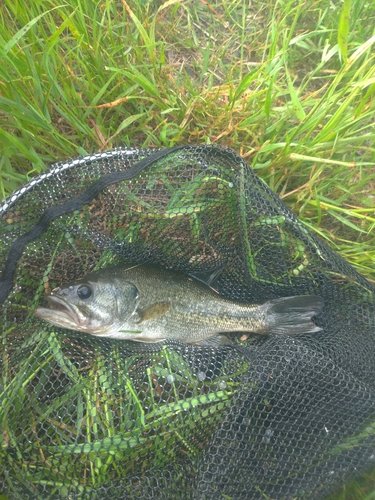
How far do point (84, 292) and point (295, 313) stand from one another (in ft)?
4.68

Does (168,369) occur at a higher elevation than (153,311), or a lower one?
lower

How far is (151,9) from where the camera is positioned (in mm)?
3289

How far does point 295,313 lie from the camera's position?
2.61m

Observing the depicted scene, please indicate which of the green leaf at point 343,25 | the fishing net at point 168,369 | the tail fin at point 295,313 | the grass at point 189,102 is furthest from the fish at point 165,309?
the green leaf at point 343,25

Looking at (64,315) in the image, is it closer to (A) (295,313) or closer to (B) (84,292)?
(B) (84,292)

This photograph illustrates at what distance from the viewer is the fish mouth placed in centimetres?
226

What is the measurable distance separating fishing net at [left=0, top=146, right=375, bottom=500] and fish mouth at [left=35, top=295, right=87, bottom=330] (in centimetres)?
18

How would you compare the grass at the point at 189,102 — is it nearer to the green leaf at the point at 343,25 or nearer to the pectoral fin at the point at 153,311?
the green leaf at the point at 343,25

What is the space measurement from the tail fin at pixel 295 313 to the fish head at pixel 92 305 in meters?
0.98

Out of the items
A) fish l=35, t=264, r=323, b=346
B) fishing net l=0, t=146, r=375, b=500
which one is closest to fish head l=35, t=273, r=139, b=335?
fish l=35, t=264, r=323, b=346

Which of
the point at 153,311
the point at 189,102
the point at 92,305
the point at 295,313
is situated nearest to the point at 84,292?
the point at 92,305

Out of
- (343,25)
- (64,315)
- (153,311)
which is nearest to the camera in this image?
(343,25)

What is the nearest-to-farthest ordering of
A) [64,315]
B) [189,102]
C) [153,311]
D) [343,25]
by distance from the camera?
1. [343,25]
2. [64,315]
3. [153,311]
4. [189,102]

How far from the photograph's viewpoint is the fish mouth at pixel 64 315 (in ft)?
7.42
